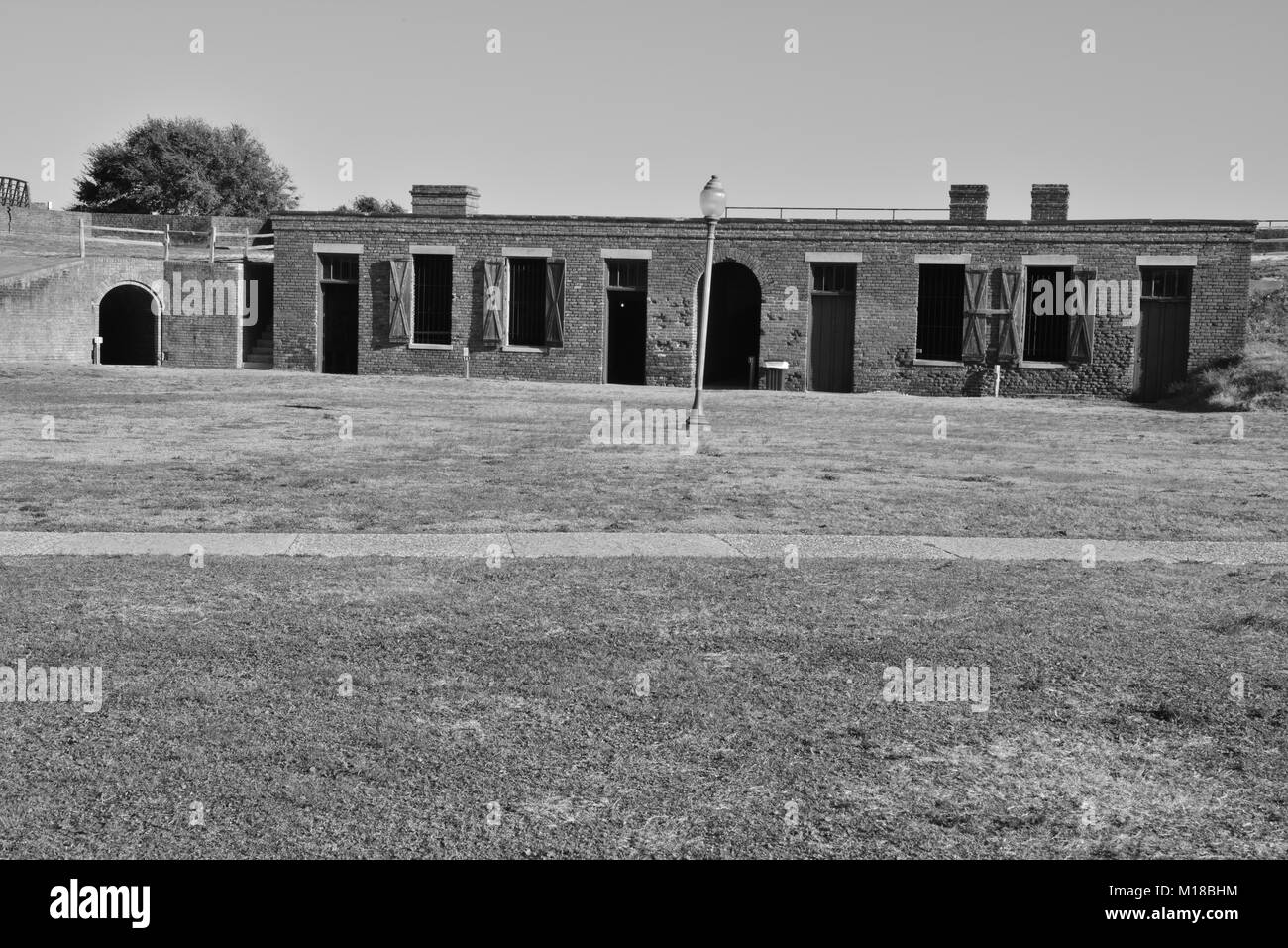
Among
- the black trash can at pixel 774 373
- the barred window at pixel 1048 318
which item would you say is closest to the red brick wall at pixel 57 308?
the black trash can at pixel 774 373

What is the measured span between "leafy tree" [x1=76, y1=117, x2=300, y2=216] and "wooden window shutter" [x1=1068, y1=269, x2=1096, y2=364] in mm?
43820

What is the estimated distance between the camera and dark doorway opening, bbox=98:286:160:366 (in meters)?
38.4

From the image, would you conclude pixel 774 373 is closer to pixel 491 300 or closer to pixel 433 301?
pixel 491 300

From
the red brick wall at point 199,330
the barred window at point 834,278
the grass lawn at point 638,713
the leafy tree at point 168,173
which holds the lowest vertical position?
the grass lawn at point 638,713

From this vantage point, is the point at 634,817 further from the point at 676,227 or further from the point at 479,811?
the point at 676,227

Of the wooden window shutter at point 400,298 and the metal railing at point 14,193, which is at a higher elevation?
the metal railing at point 14,193

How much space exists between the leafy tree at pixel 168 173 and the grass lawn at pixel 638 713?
196 ft

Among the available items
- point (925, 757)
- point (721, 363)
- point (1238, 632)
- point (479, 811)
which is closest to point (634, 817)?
point (479, 811)

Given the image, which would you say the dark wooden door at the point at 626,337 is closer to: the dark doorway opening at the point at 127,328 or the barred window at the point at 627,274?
the barred window at the point at 627,274

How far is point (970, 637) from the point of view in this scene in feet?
23.3

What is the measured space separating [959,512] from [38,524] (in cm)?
766

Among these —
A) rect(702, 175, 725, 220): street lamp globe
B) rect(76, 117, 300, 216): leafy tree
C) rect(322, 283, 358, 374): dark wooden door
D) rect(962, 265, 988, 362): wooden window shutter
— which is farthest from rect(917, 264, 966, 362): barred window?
rect(76, 117, 300, 216): leafy tree

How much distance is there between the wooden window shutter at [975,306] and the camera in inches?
1275

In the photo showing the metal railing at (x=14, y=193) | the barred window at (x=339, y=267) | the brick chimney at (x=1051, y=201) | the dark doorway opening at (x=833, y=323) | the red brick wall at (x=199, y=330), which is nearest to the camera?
the brick chimney at (x=1051, y=201)
